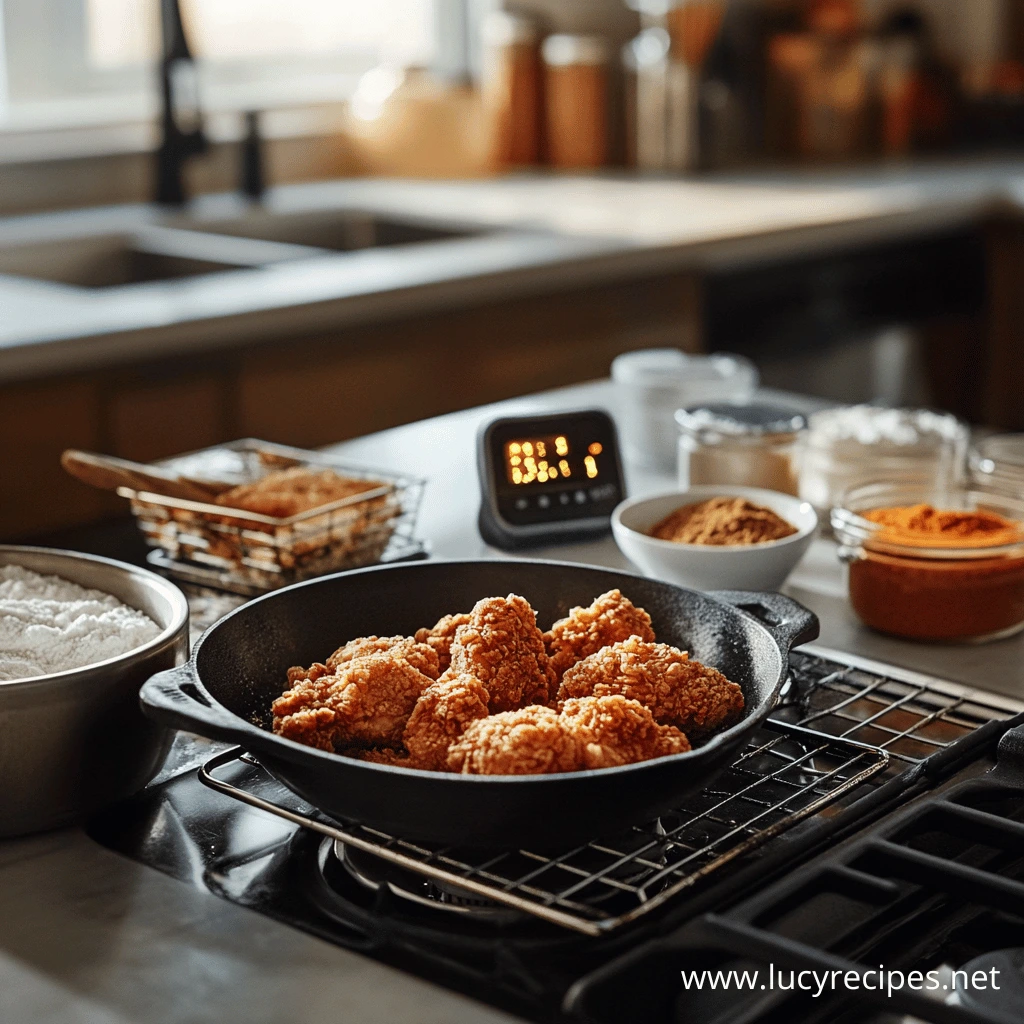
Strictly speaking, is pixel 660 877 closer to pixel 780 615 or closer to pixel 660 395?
pixel 780 615

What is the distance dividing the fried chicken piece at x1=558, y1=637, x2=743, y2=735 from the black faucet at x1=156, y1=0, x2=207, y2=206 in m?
2.23

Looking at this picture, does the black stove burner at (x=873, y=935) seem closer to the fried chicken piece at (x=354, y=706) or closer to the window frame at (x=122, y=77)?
the fried chicken piece at (x=354, y=706)

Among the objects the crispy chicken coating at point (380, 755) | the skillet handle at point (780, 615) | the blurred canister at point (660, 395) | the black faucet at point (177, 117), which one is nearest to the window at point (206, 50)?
the black faucet at point (177, 117)

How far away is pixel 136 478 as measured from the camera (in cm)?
116

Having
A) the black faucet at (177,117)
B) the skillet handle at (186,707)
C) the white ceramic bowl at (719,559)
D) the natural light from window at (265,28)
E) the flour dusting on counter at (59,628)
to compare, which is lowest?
the white ceramic bowl at (719,559)

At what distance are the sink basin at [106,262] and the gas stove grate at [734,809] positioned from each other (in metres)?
1.89

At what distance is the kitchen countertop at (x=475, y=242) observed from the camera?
6.75 feet

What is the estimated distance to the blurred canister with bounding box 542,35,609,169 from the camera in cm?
340

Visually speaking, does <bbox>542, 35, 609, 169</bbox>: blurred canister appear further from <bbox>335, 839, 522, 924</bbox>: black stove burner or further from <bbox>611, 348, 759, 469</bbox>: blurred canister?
<bbox>335, 839, 522, 924</bbox>: black stove burner

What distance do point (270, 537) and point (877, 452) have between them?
1.96ft

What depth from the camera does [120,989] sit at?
664mm

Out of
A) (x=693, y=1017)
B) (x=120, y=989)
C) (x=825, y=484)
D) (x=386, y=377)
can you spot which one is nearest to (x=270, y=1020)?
(x=120, y=989)

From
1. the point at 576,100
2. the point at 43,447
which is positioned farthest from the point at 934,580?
the point at 576,100

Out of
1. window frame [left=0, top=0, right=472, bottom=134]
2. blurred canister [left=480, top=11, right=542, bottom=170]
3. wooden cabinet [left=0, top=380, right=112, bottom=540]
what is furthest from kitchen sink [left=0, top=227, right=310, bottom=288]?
blurred canister [left=480, top=11, right=542, bottom=170]
